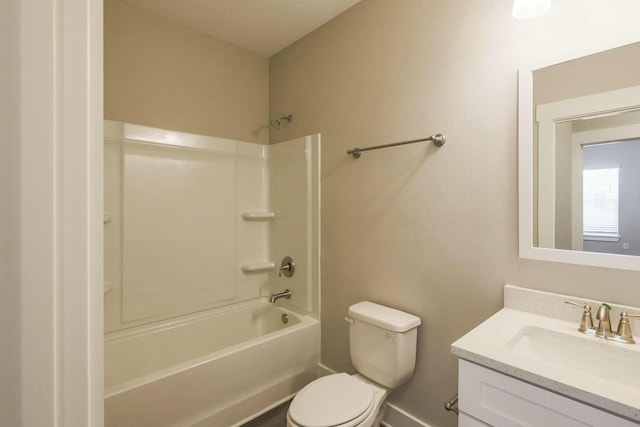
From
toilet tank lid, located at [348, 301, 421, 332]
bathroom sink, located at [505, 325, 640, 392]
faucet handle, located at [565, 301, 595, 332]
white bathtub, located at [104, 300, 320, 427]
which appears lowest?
white bathtub, located at [104, 300, 320, 427]

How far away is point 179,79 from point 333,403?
2248 millimetres

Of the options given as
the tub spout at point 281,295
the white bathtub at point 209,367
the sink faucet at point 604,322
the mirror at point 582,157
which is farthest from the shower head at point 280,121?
the sink faucet at point 604,322

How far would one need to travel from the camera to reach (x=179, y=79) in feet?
7.22

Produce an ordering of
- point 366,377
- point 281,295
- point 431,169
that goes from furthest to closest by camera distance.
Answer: point 281,295, point 366,377, point 431,169

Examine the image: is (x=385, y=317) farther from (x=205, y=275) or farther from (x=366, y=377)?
(x=205, y=275)

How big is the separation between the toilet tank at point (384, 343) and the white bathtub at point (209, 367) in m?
0.52

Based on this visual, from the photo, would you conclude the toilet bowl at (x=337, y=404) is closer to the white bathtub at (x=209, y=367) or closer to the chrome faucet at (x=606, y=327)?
the white bathtub at (x=209, y=367)

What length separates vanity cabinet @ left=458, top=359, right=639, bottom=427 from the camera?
790 millimetres

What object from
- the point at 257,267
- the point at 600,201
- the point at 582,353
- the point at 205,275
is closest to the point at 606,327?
the point at 582,353

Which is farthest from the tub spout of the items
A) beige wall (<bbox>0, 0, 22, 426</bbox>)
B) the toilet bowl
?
beige wall (<bbox>0, 0, 22, 426</bbox>)

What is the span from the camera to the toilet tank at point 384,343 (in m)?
1.58

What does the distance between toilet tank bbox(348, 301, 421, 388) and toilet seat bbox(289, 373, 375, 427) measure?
4.2 inches

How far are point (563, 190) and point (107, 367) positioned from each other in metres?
2.48

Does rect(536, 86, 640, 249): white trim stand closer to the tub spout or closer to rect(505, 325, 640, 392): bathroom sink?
rect(505, 325, 640, 392): bathroom sink
